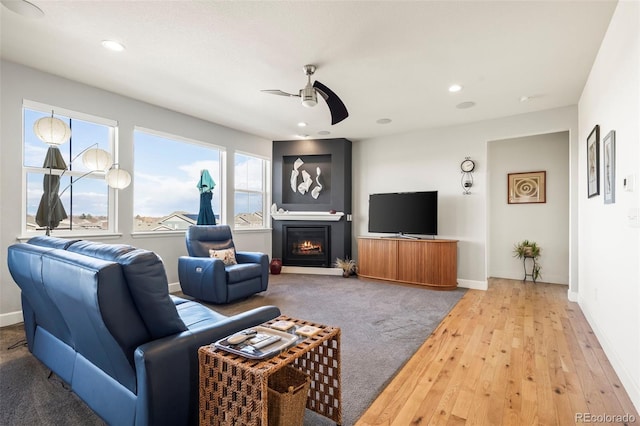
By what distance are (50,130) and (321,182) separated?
436cm

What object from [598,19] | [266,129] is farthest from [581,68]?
[266,129]

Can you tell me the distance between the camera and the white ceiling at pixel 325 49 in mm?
2355

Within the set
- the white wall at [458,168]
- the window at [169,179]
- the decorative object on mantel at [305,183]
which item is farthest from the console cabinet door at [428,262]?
the window at [169,179]

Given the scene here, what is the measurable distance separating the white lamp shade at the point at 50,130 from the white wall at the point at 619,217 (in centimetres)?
442

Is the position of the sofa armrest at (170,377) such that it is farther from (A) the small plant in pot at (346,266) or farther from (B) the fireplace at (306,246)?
(B) the fireplace at (306,246)

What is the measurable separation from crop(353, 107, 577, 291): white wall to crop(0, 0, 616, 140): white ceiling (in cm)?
38

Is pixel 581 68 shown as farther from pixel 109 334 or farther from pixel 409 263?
pixel 109 334

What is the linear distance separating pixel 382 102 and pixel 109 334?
13.0 ft

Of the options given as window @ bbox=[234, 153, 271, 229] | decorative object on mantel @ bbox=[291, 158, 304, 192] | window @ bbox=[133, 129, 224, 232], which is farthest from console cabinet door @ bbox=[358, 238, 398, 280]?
window @ bbox=[133, 129, 224, 232]

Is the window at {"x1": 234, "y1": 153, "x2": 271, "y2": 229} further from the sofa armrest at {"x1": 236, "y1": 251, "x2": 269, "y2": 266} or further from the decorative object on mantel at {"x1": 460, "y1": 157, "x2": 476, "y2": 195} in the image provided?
the decorative object on mantel at {"x1": 460, "y1": 157, "x2": 476, "y2": 195}

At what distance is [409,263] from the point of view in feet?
17.1

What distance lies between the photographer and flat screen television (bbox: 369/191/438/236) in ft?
17.2

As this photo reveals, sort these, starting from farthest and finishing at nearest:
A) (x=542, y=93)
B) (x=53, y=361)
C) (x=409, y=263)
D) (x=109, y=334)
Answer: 1. (x=409, y=263)
2. (x=542, y=93)
3. (x=53, y=361)
4. (x=109, y=334)

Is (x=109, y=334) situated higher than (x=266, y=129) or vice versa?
(x=266, y=129)
